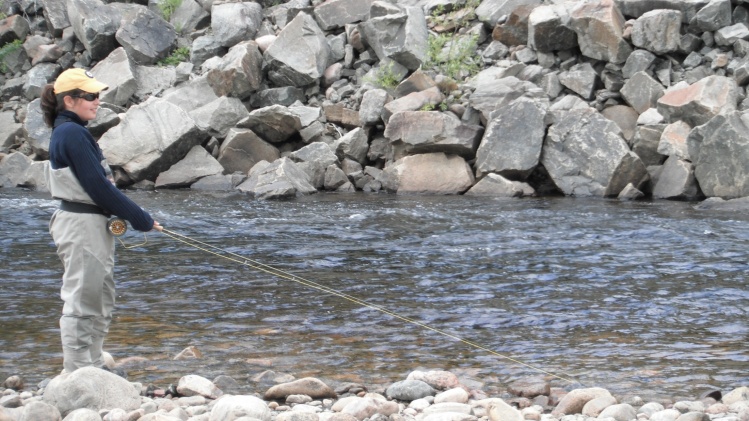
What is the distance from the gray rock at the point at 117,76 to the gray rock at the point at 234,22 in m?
2.19

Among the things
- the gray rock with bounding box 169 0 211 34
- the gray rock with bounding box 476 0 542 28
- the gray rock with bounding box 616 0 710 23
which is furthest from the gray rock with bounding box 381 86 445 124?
the gray rock with bounding box 169 0 211 34

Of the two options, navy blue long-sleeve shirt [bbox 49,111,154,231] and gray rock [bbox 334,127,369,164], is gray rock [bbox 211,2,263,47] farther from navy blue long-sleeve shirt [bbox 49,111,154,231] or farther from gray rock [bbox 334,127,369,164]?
navy blue long-sleeve shirt [bbox 49,111,154,231]

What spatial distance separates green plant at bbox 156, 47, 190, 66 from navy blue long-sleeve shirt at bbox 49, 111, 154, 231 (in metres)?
17.6

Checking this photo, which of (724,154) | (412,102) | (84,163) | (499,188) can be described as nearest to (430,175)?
(499,188)

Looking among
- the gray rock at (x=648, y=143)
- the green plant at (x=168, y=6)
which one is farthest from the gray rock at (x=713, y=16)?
the green plant at (x=168, y=6)

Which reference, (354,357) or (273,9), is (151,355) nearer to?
(354,357)

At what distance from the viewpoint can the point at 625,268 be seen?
8.76 metres

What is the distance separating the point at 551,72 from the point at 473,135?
283cm

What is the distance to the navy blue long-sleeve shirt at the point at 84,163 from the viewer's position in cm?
454

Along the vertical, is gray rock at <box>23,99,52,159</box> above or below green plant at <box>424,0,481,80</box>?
below

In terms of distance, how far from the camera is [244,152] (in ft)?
55.8

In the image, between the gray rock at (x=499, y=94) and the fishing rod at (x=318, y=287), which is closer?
the fishing rod at (x=318, y=287)

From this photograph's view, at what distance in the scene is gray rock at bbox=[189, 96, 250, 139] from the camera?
17.8 m

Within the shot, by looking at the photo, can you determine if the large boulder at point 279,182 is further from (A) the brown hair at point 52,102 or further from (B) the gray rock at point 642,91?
(A) the brown hair at point 52,102
